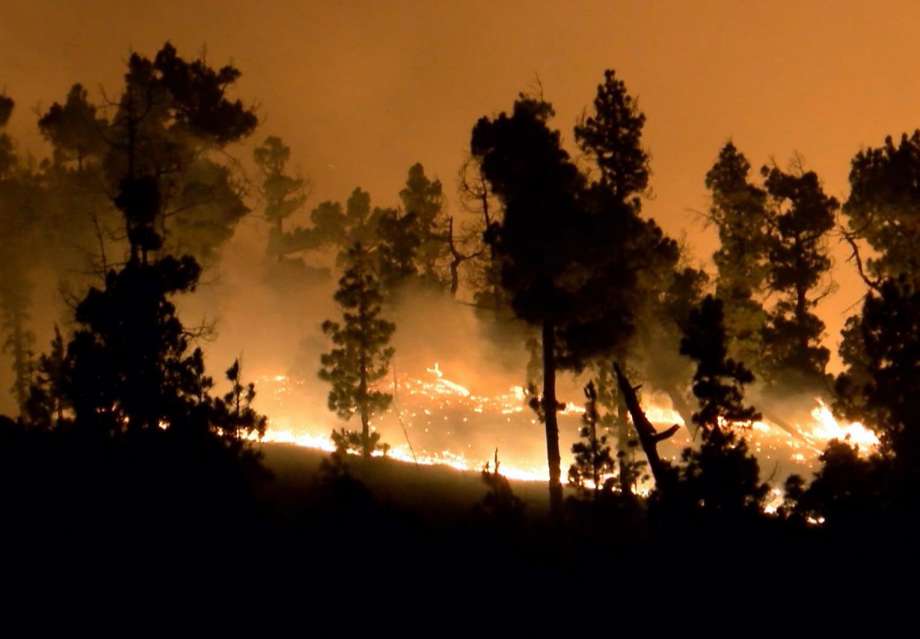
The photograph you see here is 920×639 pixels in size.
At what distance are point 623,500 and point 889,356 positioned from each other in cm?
612

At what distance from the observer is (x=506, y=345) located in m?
52.7

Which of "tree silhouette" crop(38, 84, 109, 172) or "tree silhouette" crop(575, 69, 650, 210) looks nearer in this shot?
"tree silhouette" crop(575, 69, 650, 210)

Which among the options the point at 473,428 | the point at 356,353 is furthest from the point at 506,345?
the point at 356,353

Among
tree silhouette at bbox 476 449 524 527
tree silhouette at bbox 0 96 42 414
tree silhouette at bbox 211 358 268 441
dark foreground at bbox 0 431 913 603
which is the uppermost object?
tree silhouette at bbox 0 96 42 414

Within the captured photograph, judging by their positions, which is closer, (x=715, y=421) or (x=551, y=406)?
(x=715, y=421)

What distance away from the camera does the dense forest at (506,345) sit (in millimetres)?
14734

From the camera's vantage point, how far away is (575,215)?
25.2 metres

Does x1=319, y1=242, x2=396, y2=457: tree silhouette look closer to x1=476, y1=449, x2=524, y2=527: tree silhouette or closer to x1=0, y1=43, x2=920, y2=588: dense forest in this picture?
x1=0, y1=43, x2=920, y2=588: dense forest

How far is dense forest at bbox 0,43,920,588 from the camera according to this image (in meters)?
14.7

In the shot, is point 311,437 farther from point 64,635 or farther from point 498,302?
point 64,635

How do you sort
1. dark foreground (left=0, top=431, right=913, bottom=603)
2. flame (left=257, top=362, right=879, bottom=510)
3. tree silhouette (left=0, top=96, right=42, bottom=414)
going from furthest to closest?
flame (left=257, top=362, right=879, bottom=510)
tree silhouette (left=0, top=96, right=42, bottom=414)
dark foreground (left=0, top=431, right=913, bottom=603)

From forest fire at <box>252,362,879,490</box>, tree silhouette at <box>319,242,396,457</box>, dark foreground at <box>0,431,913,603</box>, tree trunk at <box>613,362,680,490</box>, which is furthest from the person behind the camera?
forest fire at <box>252,362,879,490</box>

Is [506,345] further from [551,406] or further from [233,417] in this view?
[233,417]

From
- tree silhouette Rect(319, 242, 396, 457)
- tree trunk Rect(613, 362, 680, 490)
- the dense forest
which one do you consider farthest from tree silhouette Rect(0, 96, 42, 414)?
tree trunk Rect(613, 362, 680, 490)
